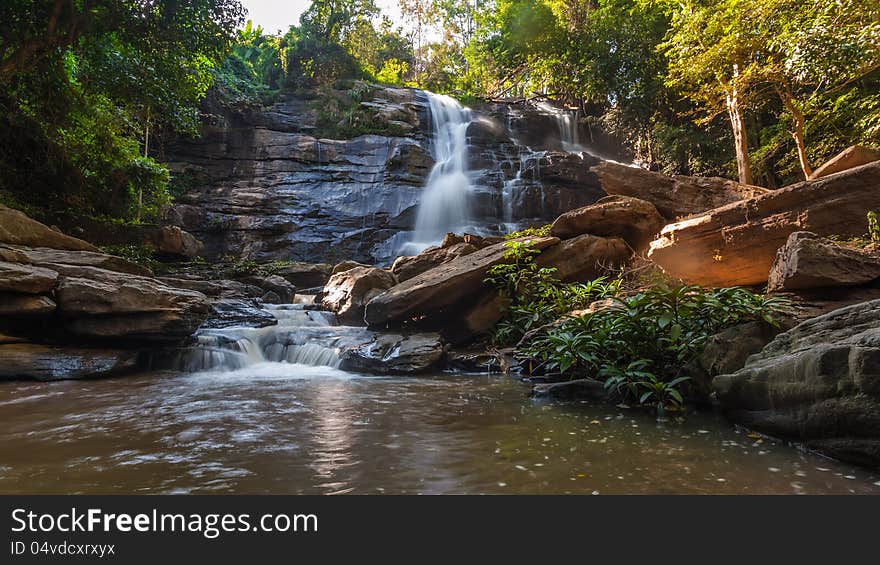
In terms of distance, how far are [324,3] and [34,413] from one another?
27.2m

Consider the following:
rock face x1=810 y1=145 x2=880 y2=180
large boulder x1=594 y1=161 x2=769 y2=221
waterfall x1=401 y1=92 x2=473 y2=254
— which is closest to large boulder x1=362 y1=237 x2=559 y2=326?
large boulder x1=594 y1=161 x2=769 y2=221

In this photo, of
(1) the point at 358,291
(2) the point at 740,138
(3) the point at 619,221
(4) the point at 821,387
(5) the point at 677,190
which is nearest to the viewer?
(4) the point at 821,387

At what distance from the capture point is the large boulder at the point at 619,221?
8875mm

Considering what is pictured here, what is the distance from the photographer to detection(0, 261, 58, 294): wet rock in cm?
622

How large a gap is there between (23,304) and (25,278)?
370mm

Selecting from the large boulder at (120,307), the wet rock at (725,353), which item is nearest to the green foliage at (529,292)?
the wet rock at (725,353)

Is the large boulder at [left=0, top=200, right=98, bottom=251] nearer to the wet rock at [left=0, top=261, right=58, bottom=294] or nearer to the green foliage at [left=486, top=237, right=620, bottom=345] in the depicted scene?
the wet rock at [left=0, top=261, right=58, bottom=294]

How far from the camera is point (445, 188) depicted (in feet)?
60.8

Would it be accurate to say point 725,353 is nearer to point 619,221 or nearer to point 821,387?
point 821,387

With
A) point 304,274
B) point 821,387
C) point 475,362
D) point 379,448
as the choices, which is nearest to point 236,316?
point 304,274

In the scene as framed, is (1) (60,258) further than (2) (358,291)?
No
